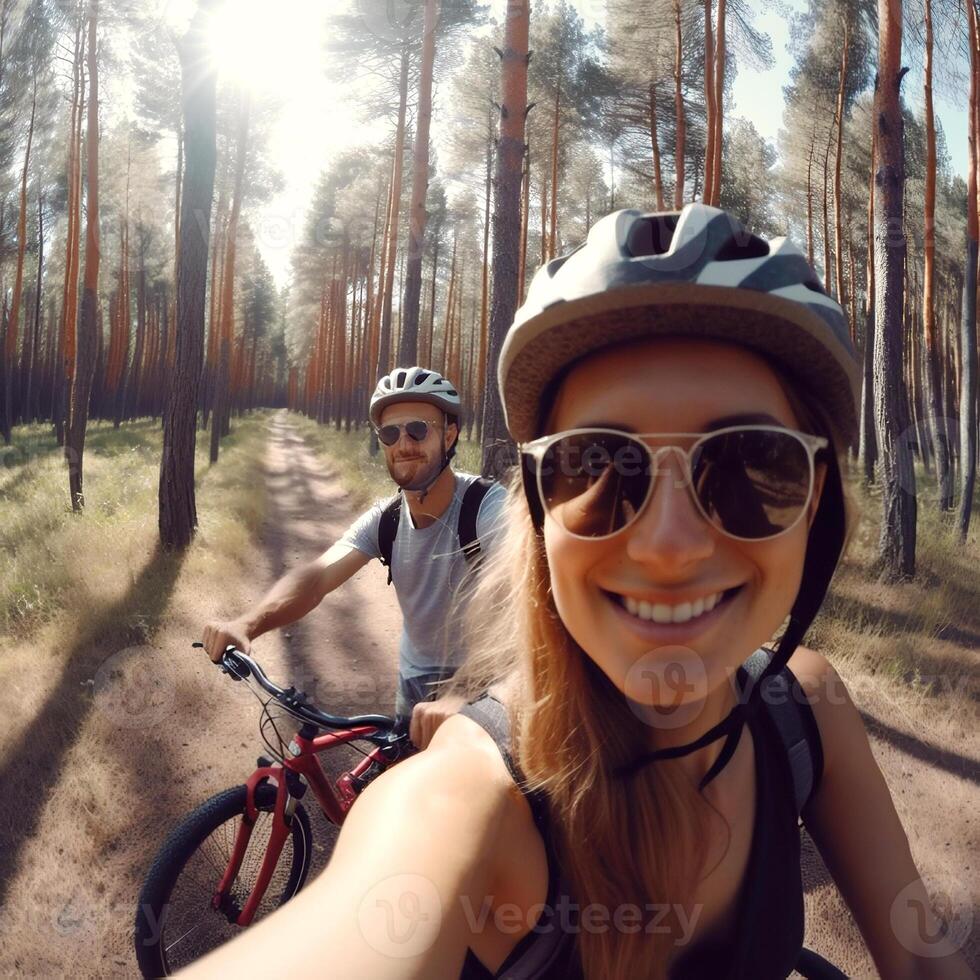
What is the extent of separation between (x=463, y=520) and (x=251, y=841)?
4.73 ft

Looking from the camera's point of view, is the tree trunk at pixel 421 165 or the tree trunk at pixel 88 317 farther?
the tree trunk at pixel 421 165

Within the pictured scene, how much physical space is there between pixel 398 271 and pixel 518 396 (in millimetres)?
30614

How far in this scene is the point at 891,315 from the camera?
782 centimetres

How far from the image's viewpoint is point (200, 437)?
26047 millimetres

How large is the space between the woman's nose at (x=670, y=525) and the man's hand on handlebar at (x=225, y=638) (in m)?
1.63

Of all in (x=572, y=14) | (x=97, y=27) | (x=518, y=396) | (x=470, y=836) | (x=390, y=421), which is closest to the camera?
(x=470, y=836)

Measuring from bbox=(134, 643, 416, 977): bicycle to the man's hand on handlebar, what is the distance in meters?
0.03

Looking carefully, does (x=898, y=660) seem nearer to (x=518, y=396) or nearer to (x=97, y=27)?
(x=518, y=396)

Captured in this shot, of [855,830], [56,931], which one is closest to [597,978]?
[855,830]

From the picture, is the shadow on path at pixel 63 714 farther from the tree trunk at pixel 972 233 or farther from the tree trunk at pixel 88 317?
the tree trunk at pixel 972 233

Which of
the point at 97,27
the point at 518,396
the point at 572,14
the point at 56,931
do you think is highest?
the point at 572,14

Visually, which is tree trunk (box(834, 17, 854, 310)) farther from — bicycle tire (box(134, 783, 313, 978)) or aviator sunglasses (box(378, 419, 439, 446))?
bicycle tire (box(134, 783, 313, 978))

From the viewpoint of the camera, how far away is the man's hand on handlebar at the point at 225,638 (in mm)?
2166

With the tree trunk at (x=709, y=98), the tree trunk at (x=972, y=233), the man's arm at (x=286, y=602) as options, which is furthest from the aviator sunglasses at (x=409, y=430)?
the tree trunk at (x=972, y=233)
